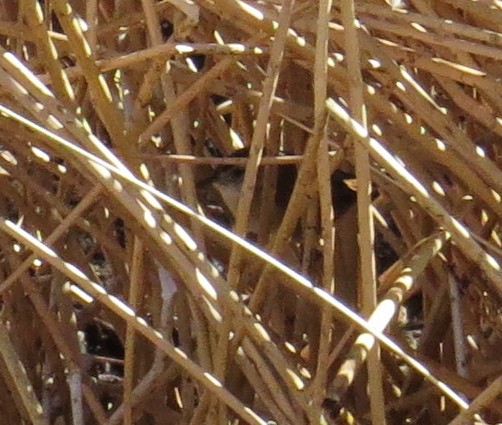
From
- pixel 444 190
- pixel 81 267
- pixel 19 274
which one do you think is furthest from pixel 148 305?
pixel 444 190

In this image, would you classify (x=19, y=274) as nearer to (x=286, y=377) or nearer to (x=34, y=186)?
(x=34, y=186)

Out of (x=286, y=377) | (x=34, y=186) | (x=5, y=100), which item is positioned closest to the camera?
(x=286, y=377)

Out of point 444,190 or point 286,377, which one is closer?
point 286,377

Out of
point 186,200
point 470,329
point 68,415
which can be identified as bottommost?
point 68,415

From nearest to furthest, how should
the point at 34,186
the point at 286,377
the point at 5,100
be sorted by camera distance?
the point at 286,377 < the point at 5,100 < the point at 34,186

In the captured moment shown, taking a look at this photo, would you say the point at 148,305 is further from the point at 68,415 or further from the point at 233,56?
the point at 233,56

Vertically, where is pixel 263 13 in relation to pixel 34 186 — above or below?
above
